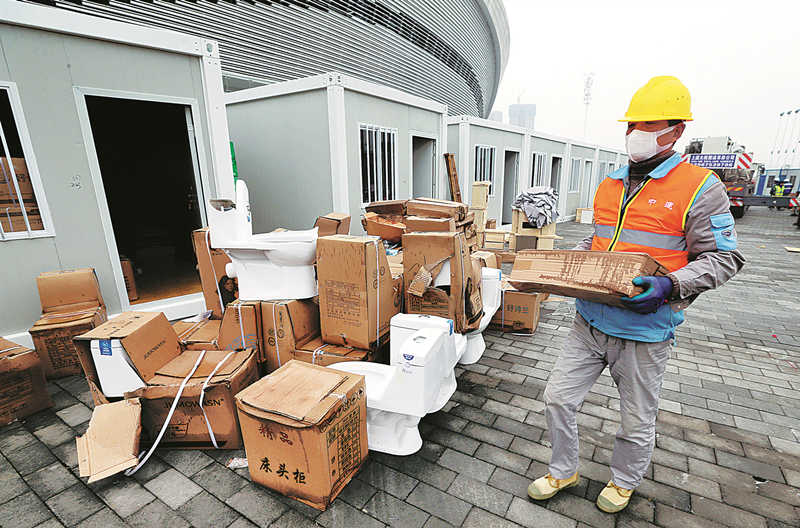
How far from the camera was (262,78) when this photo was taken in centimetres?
930

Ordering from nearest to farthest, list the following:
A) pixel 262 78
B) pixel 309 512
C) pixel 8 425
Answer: pixel 309 512 → pixel 8 425 → pixel 262 78

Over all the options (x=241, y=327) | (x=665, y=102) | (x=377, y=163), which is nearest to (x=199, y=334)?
(x=241, y=327)

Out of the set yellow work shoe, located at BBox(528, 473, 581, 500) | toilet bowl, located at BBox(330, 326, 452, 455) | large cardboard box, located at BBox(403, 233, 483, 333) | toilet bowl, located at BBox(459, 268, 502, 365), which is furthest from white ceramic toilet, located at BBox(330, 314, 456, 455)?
toilet bowl, located at BBox(459, 268, 502, 365)

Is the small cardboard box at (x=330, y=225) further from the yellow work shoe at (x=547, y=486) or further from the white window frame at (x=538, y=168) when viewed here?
the white window frame at (x=538, y=168)

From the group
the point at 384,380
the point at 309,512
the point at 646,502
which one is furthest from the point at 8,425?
the point at 646,502

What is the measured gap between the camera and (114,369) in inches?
90.7

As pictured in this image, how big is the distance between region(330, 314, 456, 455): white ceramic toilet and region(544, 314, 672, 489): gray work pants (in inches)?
27.1

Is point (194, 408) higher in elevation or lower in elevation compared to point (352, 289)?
→ lower

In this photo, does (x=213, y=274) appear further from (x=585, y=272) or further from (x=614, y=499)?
(x=614, y=499)

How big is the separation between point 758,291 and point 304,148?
7381 mm

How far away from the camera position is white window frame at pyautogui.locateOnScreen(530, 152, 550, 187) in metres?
11.7

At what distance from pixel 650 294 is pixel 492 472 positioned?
1.39m

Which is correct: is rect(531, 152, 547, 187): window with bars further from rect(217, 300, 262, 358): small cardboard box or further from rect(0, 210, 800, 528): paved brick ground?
rect(217, 300, 262, 358): small cardboard box

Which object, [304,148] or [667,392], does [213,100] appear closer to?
[304,148]
